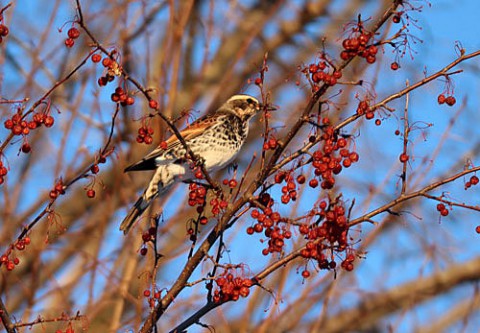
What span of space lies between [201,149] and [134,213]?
677 mm

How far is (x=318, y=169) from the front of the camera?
2631mm

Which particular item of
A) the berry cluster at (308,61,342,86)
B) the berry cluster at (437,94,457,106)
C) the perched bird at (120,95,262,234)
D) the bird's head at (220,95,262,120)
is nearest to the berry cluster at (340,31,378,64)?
the berry cluster at (308,61,342,86)

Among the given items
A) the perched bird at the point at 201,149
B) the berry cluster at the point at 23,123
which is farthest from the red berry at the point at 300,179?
the perched bird at the point at 201,149

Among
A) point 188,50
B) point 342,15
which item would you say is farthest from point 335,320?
point 342,15

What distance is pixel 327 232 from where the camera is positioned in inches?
101

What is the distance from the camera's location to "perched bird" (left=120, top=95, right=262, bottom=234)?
441 cm

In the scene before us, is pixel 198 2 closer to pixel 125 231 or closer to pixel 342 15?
pixel 342 15

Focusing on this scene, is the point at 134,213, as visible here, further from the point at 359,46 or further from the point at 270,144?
the point at 359,46

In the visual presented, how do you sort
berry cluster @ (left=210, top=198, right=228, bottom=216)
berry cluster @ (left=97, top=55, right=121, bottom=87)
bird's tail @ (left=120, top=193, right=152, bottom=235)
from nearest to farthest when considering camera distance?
1. berry cluster @ (left=97, top=55, right=121, bottom=87)
2. berry cluster @ (left=210, top=198, right=228, bottom=216)
3. bird's tail @ (left=120, top=193, right=152, bottom=235)

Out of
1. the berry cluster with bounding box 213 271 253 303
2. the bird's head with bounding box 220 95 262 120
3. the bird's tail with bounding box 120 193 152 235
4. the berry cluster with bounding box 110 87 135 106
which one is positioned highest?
the bird's head with bounding box 220 95 262 120

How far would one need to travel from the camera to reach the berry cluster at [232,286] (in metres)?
2.67

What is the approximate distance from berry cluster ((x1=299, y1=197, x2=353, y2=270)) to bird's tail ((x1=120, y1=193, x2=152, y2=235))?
5.57 ft

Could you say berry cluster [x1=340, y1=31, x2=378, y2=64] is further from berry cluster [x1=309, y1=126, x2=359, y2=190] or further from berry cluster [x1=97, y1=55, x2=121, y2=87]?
berry cluster [x1=97, y1=55, x2=121, y2=87]

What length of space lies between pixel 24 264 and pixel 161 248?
1.07 meters
